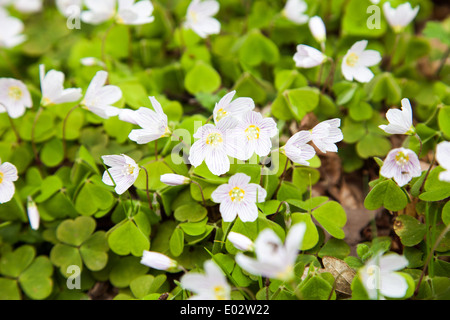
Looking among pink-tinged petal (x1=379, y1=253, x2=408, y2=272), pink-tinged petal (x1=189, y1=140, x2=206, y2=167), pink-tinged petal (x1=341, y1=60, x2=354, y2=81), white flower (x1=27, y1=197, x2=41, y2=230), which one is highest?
pink-tinged petal (x1=341, y1=60, x2=354, y2=81)

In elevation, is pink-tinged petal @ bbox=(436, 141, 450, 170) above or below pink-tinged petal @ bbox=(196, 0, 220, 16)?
below

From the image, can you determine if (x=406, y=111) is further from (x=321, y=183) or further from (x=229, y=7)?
(x=229, y=7)

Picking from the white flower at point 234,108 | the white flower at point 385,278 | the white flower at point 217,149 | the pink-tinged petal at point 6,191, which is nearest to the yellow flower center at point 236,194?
the white flower at point 217,149

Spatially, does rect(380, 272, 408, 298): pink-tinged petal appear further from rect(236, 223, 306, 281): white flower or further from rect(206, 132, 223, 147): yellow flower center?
rect(206, 132, 223, 147): yellow flower center

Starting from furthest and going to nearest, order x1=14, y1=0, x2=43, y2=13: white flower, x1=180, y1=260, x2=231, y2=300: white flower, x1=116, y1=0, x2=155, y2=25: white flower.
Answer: x1=14, y1=0, x2=43, y2=13: white flower, x1=116, y1=0, x2=155, y2=25: white flower, x1=180, y1=260, x2=231, y2=300: white flower

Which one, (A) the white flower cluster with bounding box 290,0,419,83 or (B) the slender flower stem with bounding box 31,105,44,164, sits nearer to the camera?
(A) the white flower cluster with bounding box 290,0,419,83

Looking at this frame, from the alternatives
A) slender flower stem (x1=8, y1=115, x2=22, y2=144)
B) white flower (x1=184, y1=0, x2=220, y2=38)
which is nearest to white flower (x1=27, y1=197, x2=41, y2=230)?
slender flower stem (x1=8, y1=115, x2=22, y2=144)
